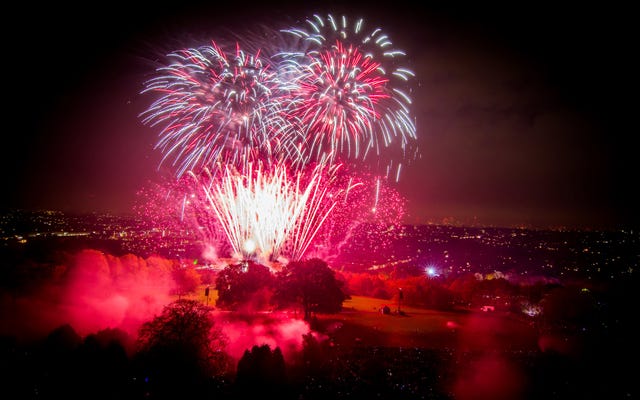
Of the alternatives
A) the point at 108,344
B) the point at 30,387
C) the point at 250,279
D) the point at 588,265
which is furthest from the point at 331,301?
the point at 588,265

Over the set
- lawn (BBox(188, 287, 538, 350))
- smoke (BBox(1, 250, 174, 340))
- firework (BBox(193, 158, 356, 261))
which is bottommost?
lawn (BBox(188, 287, 538, 350))

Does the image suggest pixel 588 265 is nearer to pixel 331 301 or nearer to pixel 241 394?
pixel 331 301

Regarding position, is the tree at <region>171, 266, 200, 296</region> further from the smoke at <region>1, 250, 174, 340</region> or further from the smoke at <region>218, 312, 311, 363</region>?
the smoke at <region>218, 312, 311, 363</region>

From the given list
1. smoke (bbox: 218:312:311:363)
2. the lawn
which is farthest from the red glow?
smoke (bbox: 218:312:311:363)

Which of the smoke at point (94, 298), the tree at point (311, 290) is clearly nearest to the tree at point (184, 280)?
the smoke at point (94, 298)

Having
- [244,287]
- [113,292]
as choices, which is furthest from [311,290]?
[113,292]

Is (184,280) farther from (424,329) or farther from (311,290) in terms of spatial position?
(424,329)

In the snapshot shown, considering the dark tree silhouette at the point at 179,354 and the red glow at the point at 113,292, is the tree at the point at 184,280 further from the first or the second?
the dark tree silhouette at the point at 179,354
